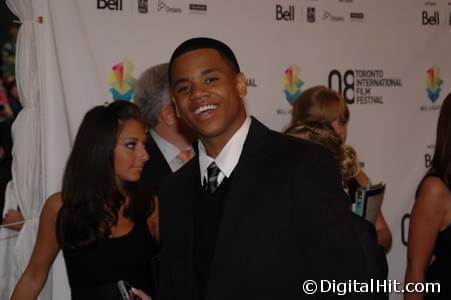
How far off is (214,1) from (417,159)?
1639 mm

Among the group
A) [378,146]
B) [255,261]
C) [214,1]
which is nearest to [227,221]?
[255,261]

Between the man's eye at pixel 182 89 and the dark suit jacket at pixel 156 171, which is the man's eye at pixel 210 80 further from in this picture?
the dark suit jacket at pixel 156 171

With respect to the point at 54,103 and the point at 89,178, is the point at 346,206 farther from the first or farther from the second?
the point at 54,103

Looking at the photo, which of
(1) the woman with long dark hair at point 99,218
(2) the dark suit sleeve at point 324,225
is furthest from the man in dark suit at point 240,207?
(1) the woman with long dark hair at point 99,218

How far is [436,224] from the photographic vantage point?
2291mm

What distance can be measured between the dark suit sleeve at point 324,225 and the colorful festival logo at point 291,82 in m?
2.11

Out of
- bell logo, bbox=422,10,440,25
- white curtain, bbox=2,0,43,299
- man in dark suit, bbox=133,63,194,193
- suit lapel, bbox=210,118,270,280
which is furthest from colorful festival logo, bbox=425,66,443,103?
suit lapel, bbox=210,118,270,280

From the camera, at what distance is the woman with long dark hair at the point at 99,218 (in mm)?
2326

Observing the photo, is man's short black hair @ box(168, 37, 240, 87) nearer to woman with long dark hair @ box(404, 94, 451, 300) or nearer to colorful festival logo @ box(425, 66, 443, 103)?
woman with long dark hair @ box(404, 94, 451, 300)

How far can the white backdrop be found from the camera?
2.92m

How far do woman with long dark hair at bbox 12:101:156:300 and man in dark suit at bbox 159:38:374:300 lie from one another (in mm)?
675

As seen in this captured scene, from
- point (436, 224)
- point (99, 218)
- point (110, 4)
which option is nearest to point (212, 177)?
point (99, 218)

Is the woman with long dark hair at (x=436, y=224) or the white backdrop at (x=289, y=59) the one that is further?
the white backdrop at (x=289, y=59)

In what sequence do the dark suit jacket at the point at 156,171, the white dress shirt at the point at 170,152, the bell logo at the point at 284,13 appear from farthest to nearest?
1. the bell logo at the point at 284,13
2. the white dress shirt at the point at 170,152
3. the dark suit jacket at the point at 156,171
